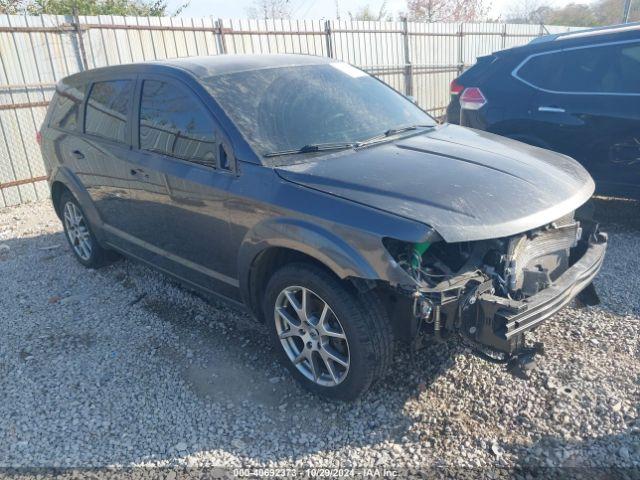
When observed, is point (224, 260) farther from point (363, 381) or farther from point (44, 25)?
point (44, 25)

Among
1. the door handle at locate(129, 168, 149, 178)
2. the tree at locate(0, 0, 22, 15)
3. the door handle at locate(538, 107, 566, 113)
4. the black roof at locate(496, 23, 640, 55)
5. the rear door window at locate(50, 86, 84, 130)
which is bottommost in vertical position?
the door handle at locate(538, 107, 566, 113)

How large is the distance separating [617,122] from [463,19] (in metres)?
30.5

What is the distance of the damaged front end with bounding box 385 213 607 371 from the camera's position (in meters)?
2.53

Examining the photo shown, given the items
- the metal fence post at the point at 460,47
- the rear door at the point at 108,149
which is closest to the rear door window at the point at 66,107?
the rear door at the point at 108,149

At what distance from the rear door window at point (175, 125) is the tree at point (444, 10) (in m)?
30.2

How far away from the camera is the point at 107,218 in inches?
184

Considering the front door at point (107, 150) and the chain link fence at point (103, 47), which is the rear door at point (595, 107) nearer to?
the front door at point (107, 150)

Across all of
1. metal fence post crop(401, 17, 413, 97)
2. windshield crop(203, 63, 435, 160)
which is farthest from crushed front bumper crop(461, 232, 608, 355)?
metal fence post crop(401, 17, 413, 97)

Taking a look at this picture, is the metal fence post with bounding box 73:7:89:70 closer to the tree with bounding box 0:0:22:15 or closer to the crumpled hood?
the crumpled hood

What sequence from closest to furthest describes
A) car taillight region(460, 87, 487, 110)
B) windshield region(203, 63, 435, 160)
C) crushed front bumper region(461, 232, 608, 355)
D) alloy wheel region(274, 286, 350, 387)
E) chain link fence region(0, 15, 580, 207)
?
crushed front bumper region(461, 232, 608, 355), alloy wheel region(274, 286, 350, 387), windshield region(203, 63, 435, 160), car taillight region(460, 87, 487, 110), chain link fence region(0, 15, 580, 207)

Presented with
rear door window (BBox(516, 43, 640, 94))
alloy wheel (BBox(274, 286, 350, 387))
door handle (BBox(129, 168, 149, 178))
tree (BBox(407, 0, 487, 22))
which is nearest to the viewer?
alloy wheel (BBox(274, 286, 350, 387))

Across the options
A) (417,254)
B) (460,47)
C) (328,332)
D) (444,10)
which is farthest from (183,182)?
(444,10)

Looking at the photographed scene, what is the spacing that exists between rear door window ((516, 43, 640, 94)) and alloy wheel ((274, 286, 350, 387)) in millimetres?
3916

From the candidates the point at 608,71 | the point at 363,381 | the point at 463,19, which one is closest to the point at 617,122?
the point at 608,71
